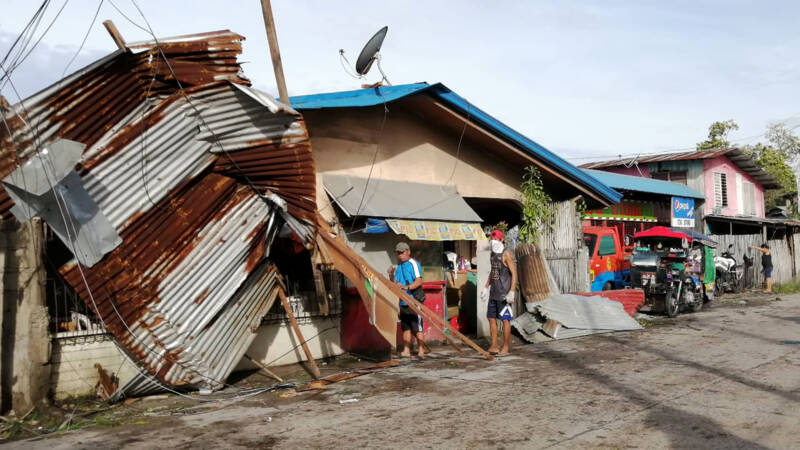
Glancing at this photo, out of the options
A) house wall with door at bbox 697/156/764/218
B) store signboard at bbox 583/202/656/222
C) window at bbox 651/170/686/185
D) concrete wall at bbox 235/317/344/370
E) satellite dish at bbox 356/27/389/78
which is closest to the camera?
concrete wall at bbox 235/317/344/370

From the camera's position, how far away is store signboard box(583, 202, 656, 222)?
23422 millimetres

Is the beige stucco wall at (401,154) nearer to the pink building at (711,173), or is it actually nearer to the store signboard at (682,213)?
the store signboard at (682,213)

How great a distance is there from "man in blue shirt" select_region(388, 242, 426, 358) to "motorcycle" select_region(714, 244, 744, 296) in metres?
14.4

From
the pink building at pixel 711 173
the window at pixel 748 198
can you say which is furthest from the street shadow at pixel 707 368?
the window at pixel 748 198

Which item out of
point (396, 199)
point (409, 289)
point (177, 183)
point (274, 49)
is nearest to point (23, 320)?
point (177, 183)

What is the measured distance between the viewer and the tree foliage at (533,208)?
47.4ft

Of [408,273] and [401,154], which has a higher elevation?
[401,154]

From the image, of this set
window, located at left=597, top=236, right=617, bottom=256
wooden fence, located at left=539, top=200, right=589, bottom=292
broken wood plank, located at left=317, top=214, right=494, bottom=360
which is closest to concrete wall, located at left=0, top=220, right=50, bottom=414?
broken wood plank, located at left=317, top=214, right=494, bottom=360

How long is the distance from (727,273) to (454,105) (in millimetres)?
14554

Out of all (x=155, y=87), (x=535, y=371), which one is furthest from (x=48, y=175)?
(x=535, y=371)

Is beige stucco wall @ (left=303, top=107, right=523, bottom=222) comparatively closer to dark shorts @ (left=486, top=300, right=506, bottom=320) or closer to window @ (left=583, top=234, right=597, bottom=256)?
dark shorts @ (left=486, top=300, right=506, bottom=320)

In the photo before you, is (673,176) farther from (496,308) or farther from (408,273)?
(408,273)

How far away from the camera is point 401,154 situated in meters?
12.5

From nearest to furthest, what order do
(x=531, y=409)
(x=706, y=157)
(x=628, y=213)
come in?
(x=531, y=409)
(x=628, y=213)
(x=706, y=157)
